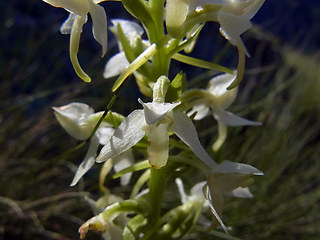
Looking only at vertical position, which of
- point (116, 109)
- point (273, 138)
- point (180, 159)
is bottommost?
point (273, 138)

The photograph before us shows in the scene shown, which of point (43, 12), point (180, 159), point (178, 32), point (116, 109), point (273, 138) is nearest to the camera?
point (178, 32)

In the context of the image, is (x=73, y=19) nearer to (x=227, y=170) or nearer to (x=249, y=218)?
(x=227, y=170)

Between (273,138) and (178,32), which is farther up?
(178,32)

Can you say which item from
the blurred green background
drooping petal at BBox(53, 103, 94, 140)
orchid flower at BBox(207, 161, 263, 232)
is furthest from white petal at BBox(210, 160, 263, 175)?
the blurred green background

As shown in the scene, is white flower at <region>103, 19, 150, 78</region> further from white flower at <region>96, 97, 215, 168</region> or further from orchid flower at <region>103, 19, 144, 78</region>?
white flower at <region>96, 97, 215, 168</region>

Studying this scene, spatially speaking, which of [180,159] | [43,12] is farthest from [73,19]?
[43,12]

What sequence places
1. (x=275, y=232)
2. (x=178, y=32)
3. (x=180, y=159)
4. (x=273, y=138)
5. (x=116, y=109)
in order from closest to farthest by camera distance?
(x=178, y=32) → (x=180, y=159) → (x=275, y=232) → (x=273, y=138) → (x=116, y=109)

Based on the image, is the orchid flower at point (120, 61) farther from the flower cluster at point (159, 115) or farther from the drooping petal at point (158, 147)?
the drooping petal at point (158, 147)

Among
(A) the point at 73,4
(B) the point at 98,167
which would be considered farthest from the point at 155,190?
(B) the point at 98,167
